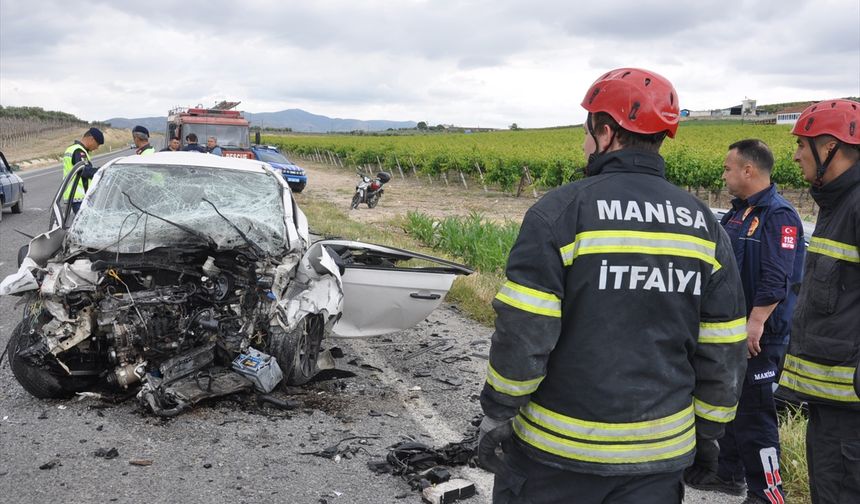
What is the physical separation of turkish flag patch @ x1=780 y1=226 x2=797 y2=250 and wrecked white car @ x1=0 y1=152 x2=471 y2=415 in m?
2.61

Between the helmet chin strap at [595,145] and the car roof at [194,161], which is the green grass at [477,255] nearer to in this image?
the helmet chin strap at [595,145]

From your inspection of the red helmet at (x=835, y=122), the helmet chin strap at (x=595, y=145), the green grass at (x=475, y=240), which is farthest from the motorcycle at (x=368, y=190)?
the helmet chin strap at (x=595, y=145)

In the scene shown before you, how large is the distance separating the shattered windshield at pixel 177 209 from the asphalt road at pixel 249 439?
1129mm

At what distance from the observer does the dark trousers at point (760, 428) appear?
3.70 meters

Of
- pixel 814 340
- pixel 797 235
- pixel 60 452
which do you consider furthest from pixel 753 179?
pixel 60 452

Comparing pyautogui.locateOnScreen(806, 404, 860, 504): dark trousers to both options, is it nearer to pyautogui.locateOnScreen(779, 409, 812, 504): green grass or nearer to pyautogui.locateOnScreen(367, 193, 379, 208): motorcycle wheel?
pyautogui.locateOnScreen(779, 409, 812, 504): green grass

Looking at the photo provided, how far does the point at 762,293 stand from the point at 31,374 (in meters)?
4.55

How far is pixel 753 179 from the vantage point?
3.84 meters

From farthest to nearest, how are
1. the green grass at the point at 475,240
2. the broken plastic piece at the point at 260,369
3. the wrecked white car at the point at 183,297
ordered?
the green grass at the point at 475,240
the broken plastic piece at the point at 260,369
the wrecked white car at the point at 183,297

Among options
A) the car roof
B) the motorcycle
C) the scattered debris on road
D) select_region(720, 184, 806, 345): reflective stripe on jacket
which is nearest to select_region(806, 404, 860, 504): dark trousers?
select_region(720, 184, 806, 345): reflective stripe on jacket

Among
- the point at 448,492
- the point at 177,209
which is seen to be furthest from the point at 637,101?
the point at 177,209

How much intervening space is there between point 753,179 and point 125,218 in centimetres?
423

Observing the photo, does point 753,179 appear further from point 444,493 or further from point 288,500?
point 288,500

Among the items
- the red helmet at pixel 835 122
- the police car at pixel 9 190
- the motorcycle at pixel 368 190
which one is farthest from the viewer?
the motorcycle at pixel 368 190
